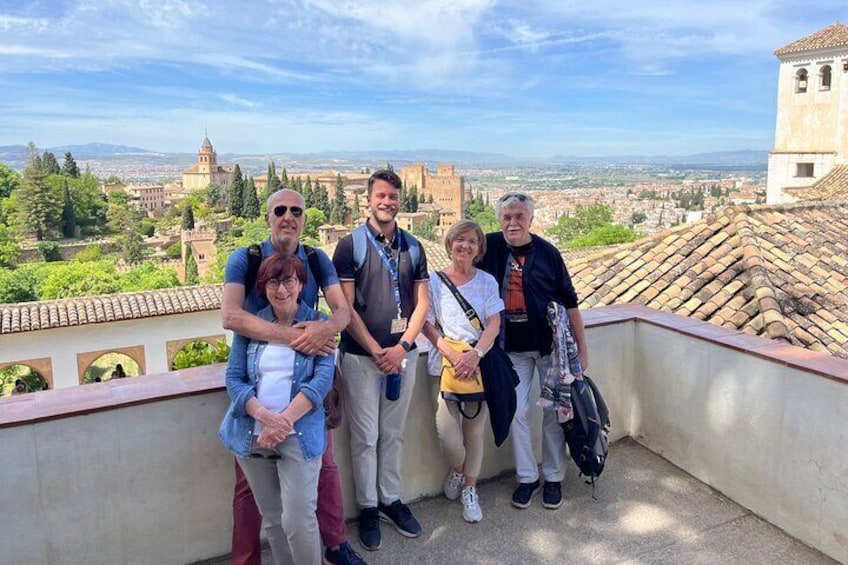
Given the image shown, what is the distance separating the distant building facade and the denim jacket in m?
135

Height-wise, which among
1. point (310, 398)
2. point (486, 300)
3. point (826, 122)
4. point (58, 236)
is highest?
point (826, 122)

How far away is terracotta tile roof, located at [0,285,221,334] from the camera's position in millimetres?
19688

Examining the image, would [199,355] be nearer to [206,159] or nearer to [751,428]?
[751,428]

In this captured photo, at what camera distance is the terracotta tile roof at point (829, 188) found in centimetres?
2284

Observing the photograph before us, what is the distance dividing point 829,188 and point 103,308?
27.0m

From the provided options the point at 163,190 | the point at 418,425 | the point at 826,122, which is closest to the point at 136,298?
the point at 418,425

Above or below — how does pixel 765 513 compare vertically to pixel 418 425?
below

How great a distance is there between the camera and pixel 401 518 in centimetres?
262

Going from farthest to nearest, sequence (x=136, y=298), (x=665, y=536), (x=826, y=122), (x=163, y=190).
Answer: (x=163, y=190), (x=826, y=122), (x=136, y=298), (x=665, y=536)

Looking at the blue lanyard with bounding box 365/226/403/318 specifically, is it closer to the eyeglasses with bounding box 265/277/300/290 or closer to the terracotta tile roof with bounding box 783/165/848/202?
the eyeglasses with bounding box 265/277/300/290

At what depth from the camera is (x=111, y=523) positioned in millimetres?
2232

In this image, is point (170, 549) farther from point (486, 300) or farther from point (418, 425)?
point (486, 300)

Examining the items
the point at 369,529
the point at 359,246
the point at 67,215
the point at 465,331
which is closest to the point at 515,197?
the point at 465,331

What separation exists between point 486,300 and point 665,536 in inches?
48.9
